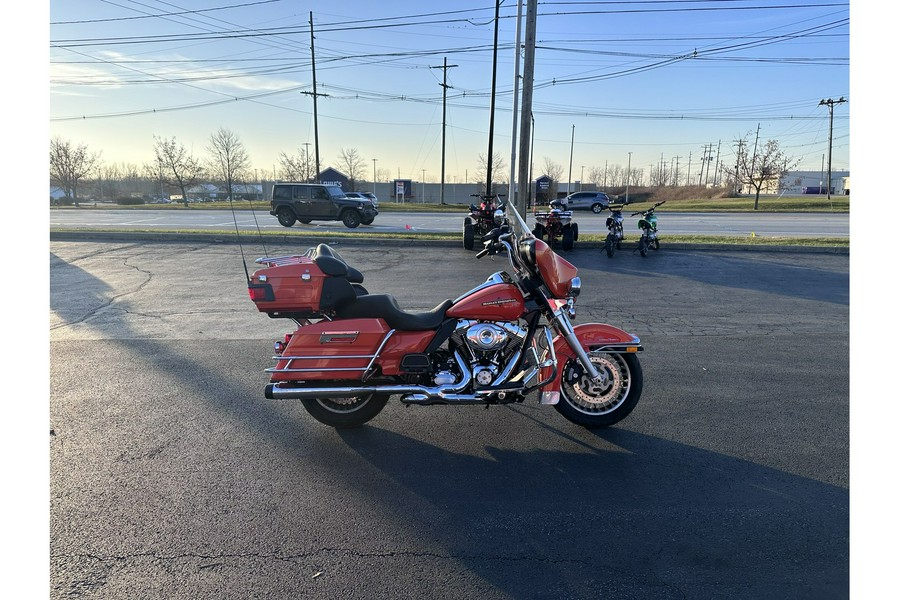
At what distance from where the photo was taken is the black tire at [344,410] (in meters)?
4.06

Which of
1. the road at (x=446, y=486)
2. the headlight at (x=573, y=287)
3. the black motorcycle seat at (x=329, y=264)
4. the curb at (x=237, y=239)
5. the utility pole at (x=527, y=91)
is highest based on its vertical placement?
the utility pole at (x=527, y=91)

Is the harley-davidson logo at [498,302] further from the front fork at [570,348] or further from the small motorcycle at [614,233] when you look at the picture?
the small motorcycle at [614,233]

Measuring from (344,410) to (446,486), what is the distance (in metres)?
1.14

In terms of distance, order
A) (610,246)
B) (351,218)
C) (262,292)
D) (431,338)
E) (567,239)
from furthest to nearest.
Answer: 1. (351,218)
2. (567,239)
3. (610,246)
4. (431,338)
5. (262,292)

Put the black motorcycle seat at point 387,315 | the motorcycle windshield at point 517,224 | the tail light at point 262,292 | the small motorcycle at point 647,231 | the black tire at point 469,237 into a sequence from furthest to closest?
the black tire at point 469,237, the small motorcycle at point 647,231, the motorcycle windshield at point 517,224, the black motorcycle seat at point 387,315, the tail light at point 262,292

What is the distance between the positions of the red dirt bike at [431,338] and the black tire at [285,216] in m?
21.1

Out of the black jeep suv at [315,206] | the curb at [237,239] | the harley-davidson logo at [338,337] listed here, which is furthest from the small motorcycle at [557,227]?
the black jeep suv at [315,206]

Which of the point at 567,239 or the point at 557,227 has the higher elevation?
the point at 557,227

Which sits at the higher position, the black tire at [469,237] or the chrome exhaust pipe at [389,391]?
the black tire at [469,237]

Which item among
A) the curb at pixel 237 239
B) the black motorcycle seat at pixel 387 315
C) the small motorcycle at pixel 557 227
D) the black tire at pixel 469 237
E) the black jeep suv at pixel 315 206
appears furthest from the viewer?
the black jeep suv at pixel 315 206

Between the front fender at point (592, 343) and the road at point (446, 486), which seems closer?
the road at point (446, 486)

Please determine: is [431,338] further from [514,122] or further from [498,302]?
[514,122]

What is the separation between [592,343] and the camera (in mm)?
4004

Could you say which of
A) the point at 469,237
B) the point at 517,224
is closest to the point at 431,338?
the point at 517,224
